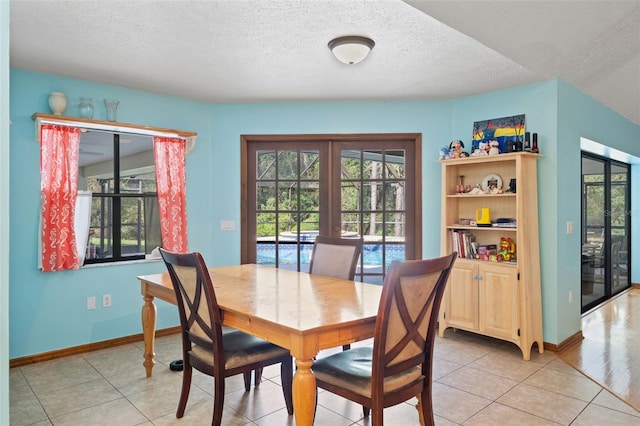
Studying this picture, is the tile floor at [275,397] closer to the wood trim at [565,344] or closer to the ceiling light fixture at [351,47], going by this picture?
the wood trim at [565,344]

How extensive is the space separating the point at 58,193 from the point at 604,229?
6.22 m

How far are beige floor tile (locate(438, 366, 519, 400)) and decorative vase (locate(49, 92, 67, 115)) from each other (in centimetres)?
366

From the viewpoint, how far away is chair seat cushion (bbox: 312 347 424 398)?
6.51 ft

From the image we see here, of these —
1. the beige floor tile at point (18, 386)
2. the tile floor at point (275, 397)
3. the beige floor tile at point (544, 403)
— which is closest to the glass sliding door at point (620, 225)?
A: the tile floor at point (275, 397)

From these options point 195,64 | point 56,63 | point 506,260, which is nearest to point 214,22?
point 195,64

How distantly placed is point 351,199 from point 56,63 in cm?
289

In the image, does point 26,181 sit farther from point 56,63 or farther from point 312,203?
point 312,203

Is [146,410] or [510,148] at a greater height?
[510,148]

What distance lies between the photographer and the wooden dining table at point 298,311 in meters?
1.85

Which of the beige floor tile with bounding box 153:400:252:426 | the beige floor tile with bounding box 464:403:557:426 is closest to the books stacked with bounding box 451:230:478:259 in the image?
the beige floor tile with bounding box 464:403:557:426

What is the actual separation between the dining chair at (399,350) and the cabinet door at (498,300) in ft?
6.09

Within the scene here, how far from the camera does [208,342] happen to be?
2.33 m

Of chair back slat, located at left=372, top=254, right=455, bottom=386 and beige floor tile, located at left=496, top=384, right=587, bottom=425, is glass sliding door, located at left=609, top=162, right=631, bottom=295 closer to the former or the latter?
beige floor tile, located at left=496, top=384, right=587, bottom=425

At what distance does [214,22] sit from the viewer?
2660 millimetres
